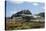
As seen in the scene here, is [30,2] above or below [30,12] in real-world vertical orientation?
above

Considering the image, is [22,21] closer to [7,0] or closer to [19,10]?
[19,10]

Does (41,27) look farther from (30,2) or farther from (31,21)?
(30,2)

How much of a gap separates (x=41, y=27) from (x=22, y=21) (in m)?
0.38

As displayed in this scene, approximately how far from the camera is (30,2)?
1.65m

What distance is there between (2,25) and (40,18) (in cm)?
71

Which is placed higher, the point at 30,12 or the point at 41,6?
the point at 41,6

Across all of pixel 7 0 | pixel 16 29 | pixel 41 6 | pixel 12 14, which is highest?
pixel 7 0

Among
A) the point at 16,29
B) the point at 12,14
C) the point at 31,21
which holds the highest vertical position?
Answer: the point at 12,14

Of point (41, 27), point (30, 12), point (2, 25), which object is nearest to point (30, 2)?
point (30, 12)

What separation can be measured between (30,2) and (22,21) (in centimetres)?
38

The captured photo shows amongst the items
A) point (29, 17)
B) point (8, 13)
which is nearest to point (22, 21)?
point (29, 17)

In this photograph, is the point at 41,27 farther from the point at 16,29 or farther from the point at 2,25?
the point at 2,25

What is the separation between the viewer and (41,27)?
1.68 metres

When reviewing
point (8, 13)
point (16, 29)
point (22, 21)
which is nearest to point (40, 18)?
point (22, 21)
